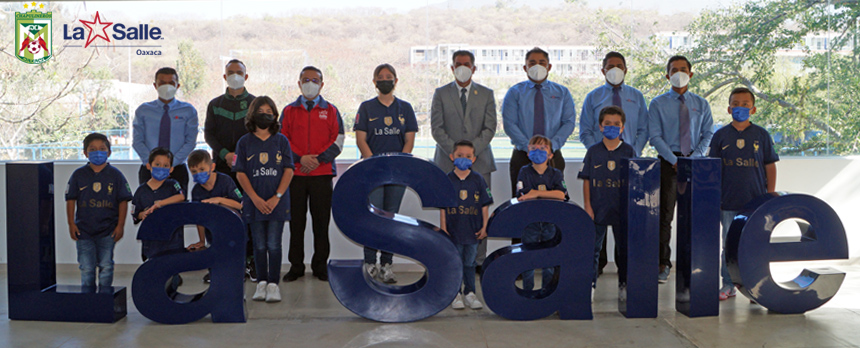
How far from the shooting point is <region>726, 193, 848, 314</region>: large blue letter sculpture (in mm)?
4031

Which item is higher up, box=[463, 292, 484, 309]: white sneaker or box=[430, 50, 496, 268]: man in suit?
box=[430, 50, 496, 268]: man in suit

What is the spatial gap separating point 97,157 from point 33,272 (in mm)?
791

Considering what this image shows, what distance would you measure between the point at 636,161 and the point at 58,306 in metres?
3.64

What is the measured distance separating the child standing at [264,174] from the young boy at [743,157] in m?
2.95

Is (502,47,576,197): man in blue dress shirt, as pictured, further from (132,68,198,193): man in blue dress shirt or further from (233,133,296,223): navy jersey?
(132,68,198,193): man in blue dress shirt

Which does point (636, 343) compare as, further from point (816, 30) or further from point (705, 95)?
point (816, 30)

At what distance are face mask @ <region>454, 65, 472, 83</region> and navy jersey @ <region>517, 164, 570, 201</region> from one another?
3.67 ft

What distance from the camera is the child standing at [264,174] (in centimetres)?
436

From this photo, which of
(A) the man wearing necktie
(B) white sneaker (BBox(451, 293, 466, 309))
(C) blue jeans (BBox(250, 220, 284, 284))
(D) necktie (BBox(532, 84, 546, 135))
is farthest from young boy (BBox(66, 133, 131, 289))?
(A) the man wearing necktie

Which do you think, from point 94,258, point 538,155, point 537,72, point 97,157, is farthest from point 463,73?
point 94,258

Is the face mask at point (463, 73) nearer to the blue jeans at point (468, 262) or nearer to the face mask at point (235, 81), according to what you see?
the blue jeans at point (468, 262)

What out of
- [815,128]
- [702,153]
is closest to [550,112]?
[702,153]

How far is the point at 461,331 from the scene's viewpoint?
12.5 feet

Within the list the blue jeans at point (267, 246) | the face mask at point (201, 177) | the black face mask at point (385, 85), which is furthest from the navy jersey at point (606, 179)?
the face mask at point (201, 177)
